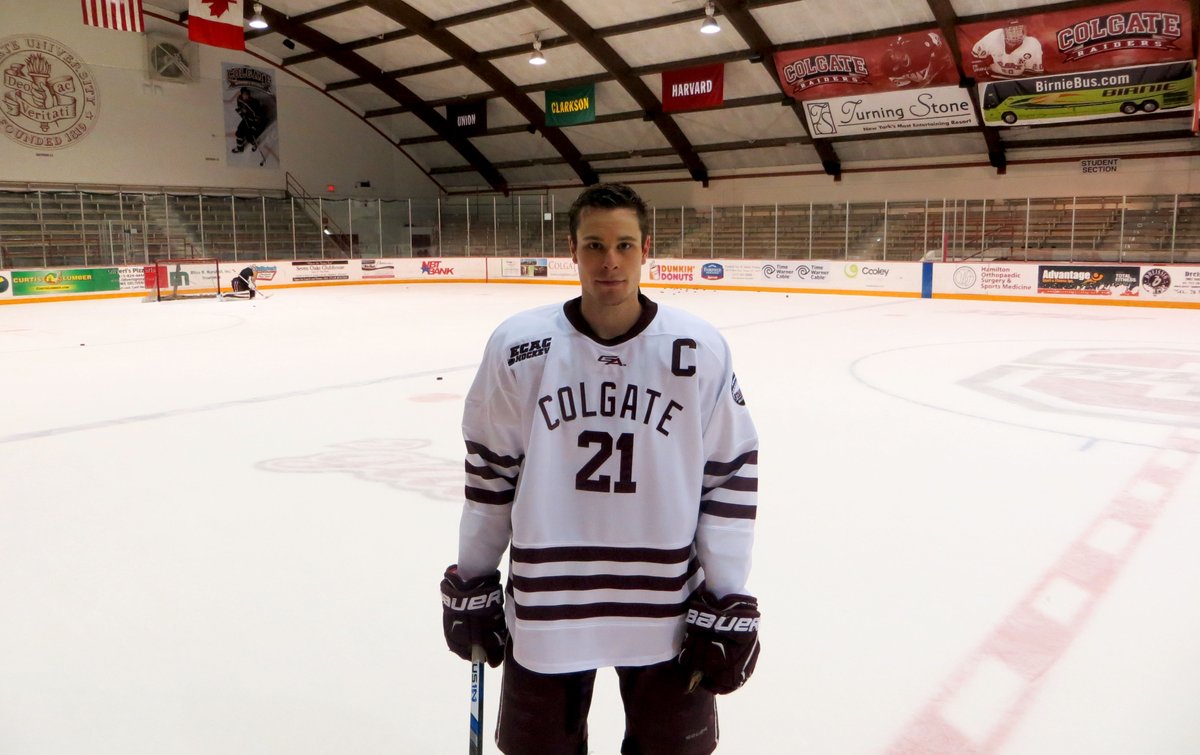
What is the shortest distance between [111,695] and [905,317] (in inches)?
550

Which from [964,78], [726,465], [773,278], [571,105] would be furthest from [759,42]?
[726,465]

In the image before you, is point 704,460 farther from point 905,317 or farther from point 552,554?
point 905,317

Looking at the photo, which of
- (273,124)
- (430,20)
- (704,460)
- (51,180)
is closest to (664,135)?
(430,20)

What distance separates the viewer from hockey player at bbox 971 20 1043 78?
1809cm

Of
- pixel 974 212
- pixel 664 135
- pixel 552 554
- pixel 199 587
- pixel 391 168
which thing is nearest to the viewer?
pixel 552 554

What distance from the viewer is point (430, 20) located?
23500 mm

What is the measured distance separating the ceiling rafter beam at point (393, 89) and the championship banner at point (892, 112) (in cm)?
1264

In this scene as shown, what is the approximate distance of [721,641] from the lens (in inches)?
66.2

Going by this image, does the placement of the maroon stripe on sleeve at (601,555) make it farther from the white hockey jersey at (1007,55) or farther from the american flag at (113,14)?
the white hockey jersey at (1007,55)

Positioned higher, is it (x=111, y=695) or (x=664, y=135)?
(x=664, y=135)

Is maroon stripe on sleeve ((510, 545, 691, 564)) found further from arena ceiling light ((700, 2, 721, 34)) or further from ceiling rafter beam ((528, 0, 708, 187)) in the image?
ceiling rafter beam ((528, 0, 708, 187))

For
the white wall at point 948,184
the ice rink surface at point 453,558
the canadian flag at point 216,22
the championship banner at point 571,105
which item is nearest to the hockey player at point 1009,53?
the white wall at point 948,184

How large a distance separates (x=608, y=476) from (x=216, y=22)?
62.4 ft

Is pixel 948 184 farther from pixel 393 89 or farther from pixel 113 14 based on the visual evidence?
pixel 113 14
